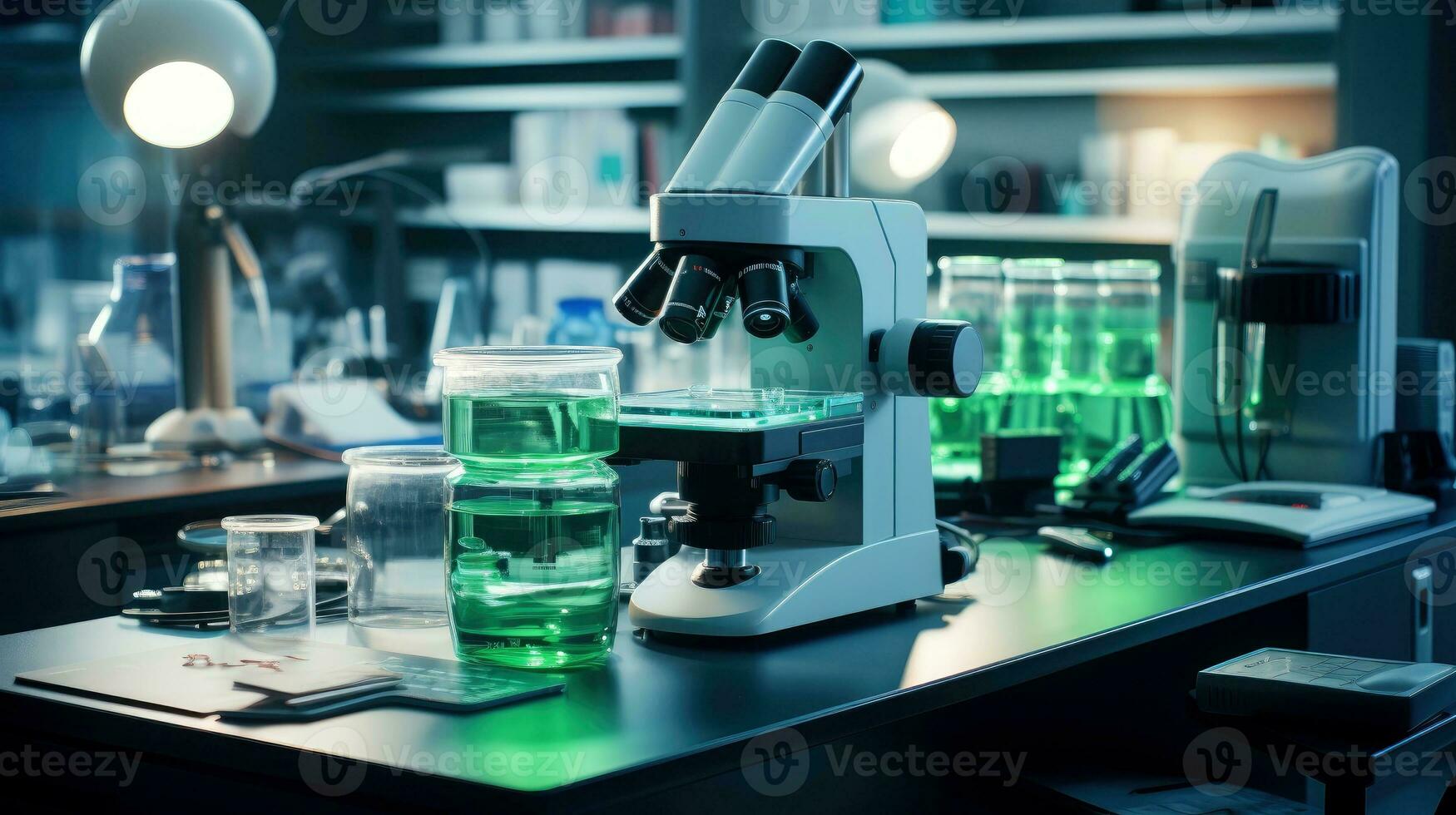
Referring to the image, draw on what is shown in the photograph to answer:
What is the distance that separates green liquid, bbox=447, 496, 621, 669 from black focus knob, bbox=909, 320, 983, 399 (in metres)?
0.34

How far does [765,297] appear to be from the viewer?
1.20m

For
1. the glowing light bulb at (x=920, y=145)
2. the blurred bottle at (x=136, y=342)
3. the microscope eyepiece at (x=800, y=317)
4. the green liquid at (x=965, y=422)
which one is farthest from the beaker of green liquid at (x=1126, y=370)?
the blurred bottle at (x=136, y=342)

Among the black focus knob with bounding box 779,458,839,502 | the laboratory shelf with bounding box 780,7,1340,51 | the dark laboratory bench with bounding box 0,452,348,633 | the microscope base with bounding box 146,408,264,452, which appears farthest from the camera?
the laboratory shelf with bounding box 780,7,1340,51

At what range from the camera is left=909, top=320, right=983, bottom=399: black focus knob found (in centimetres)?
130

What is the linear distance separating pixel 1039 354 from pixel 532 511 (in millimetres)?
→ 1225

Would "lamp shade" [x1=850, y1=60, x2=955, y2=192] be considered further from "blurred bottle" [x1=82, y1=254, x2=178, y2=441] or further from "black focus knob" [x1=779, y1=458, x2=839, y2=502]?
"black focus knob" [x1=779, y1=458, x2=839, y2=502]

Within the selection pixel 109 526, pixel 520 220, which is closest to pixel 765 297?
pixel 109 526

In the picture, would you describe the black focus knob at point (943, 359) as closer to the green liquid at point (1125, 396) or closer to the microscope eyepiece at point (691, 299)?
the microscope eyepiece at point (691, 299)

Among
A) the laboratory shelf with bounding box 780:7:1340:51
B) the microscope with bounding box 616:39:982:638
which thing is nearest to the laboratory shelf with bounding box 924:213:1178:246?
the laboratory shelf with bounding box 780:7:1340:51

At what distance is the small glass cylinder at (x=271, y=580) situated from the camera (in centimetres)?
118

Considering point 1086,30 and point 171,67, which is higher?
point 1086,30

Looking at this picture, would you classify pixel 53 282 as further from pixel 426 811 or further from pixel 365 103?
pixel 426 811

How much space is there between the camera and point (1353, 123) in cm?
289

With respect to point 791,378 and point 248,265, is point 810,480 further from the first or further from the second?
point 248,265
